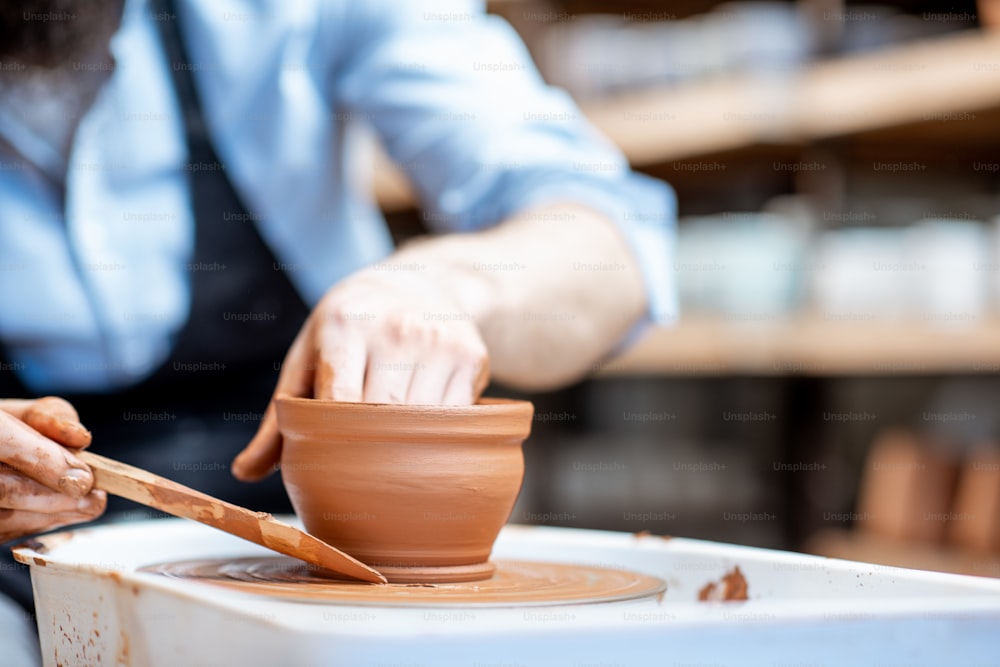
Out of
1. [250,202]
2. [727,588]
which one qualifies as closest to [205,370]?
[250,202]

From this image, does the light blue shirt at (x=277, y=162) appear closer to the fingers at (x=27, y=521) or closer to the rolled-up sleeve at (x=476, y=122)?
the rolled-up sleeve at (x=476, y=122)

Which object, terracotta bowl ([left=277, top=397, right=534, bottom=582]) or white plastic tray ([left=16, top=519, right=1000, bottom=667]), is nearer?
white plastic tray ([left=16, top=519, right=1000, bottom=667])

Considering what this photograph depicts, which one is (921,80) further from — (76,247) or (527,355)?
(76,247)

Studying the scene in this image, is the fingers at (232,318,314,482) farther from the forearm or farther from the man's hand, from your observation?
the forearm

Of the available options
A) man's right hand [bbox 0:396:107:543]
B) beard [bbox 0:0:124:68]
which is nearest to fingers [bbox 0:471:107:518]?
man's right hand [bbox 0:396:107:543]

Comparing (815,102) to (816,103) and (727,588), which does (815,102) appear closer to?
(816,103)

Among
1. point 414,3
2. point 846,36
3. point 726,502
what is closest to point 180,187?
point 414,3

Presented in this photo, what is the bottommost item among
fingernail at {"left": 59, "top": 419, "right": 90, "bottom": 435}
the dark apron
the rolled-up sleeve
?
the dark apron

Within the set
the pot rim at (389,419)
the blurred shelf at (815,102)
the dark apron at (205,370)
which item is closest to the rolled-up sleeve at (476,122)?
the dark apron at (205,370)

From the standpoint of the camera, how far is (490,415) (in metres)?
0.64

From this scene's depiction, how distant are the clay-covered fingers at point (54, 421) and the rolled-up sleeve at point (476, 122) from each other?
61 centimetres

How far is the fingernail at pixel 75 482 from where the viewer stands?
60 centimetres

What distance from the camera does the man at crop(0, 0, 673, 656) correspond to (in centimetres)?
102

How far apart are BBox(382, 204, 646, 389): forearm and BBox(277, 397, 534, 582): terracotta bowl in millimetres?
273
